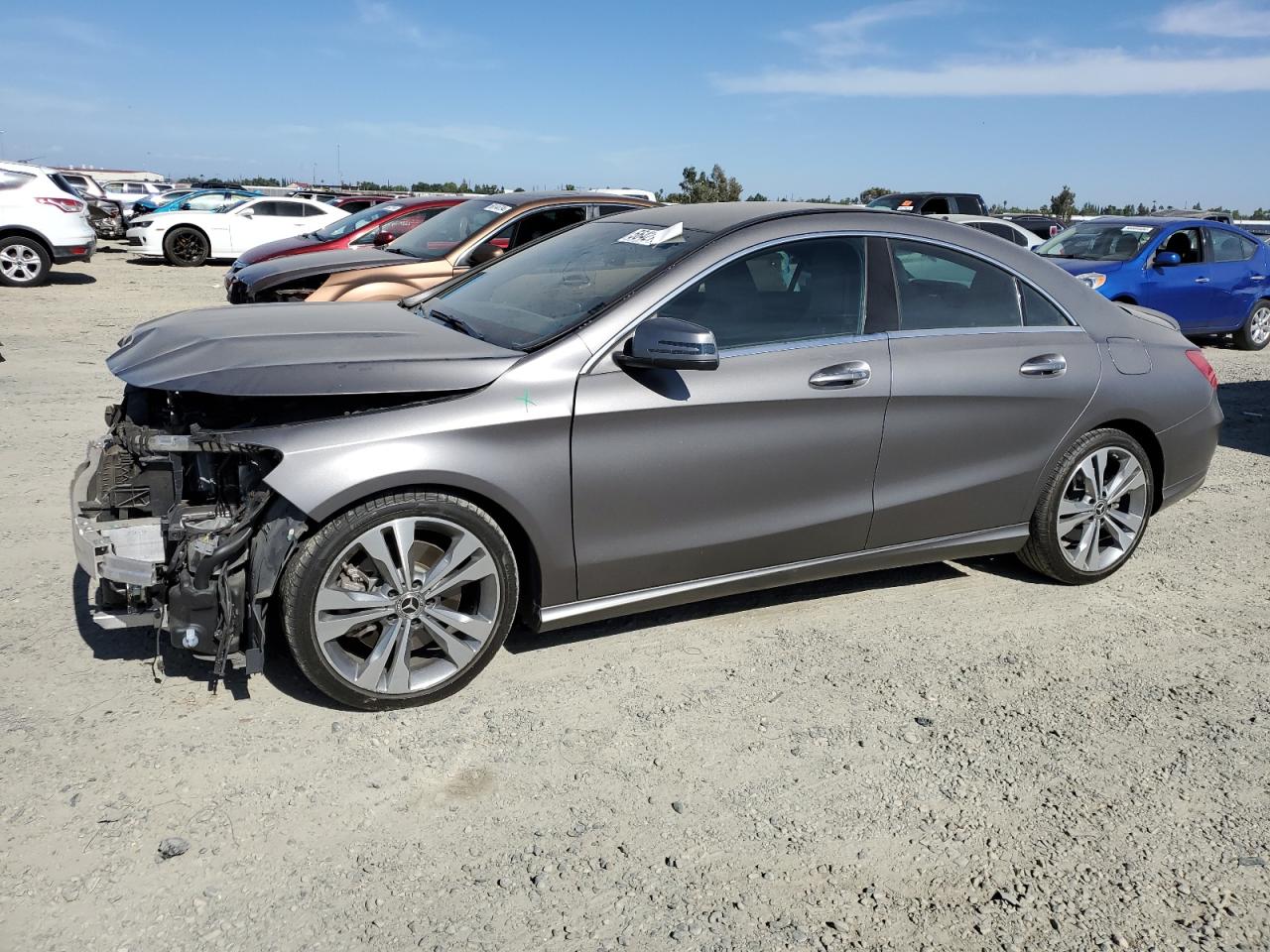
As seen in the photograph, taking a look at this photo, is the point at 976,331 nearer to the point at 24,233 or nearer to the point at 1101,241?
the point at 1101,241

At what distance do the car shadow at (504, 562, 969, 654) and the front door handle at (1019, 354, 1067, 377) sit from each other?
1090 millimetres

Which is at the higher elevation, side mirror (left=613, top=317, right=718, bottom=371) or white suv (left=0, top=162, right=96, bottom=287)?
white suv (left=0, top=162, right=96, bottom=287)

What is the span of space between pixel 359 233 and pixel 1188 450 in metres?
9.67

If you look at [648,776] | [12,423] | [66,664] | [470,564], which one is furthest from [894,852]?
[12,423]

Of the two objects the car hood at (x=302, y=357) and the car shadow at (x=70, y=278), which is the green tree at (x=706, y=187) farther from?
the car hood at (x=302, y=357)

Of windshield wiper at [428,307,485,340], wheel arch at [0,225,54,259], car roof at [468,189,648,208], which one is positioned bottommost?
windshield wiper at [428,307,485,340]

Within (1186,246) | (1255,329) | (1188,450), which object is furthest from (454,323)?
(1255,329)

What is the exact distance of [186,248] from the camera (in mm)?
21766

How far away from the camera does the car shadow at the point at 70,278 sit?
56.7 feet

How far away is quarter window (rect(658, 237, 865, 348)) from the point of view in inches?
156

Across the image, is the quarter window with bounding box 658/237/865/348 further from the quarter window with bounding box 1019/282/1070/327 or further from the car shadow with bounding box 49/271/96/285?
the car shadow with bounding box 49/271/96/285

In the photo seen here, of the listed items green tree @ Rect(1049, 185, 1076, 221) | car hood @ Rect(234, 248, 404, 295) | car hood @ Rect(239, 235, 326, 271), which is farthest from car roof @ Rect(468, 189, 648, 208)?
green tree @ Rect(1049, 185, 1076, 221)

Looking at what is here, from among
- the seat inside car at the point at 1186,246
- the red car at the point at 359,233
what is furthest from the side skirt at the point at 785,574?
the seat inside car at the point at 1186,246

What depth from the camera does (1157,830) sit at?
122 inches
